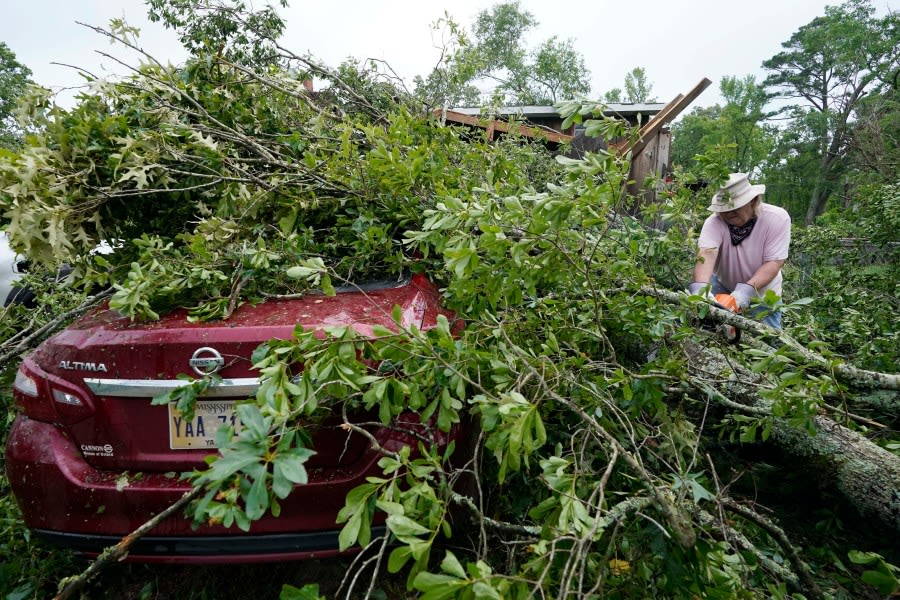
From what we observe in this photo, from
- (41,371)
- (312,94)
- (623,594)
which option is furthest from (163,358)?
(312,94)

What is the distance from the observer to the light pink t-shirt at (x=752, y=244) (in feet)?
11.9

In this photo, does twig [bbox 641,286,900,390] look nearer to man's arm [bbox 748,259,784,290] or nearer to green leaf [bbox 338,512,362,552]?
man's arm [bbox 748,259,784,290]

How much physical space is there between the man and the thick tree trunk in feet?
3.01

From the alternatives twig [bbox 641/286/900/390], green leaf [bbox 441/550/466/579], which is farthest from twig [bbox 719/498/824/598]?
green leaf [bbox 441/550/466/579]

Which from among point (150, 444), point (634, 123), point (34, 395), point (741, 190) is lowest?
point (150, 444)

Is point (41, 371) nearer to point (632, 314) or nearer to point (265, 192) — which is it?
point (265, 192)

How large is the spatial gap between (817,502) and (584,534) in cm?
249

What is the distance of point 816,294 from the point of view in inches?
197

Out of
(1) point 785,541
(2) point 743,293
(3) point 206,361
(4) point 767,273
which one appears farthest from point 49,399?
(4) point 767,273

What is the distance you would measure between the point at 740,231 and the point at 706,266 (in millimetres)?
412

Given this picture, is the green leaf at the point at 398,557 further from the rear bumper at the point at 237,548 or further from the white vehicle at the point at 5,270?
the white vehicle at the point at 5,270

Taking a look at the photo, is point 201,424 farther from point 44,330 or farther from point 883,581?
point 883,581

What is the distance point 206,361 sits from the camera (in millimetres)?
1924

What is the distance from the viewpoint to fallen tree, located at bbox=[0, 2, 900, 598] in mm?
1554
